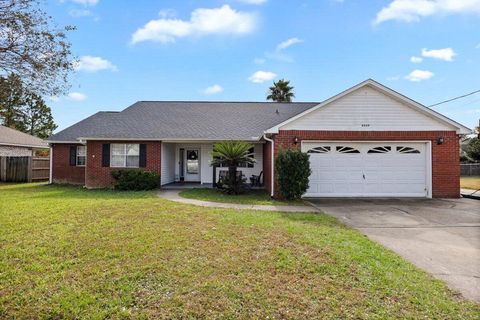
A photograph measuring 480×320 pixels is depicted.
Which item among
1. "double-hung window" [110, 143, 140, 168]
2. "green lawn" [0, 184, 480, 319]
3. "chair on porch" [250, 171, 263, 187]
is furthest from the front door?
"green lawn" [0, 184, 480, 319]

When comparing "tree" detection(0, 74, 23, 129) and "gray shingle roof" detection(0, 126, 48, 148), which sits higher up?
"gray shingle roof" detection(0, 126, 48, 148)

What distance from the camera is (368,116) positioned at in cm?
1169

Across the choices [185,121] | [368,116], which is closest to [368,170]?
[368,116]

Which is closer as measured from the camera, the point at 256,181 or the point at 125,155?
the point at 125,155

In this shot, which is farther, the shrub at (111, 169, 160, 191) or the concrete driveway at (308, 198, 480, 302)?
the shrub at (111, 169, 160, 191)

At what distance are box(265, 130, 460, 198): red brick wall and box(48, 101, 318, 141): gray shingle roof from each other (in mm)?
2829

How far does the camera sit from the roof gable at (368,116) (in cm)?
1164

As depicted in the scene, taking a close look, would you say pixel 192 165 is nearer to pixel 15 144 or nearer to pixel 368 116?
pixel 368 116

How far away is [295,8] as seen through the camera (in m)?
10.8

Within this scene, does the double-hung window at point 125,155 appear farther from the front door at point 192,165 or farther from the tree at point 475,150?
the tree at point 475,150

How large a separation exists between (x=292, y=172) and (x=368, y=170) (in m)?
3.71

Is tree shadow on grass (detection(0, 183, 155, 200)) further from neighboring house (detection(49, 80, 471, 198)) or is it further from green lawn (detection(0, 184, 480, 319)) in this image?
neighboring house (detection(49, 80, 471, 198))

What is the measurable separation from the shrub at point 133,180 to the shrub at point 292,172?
6.83 meters

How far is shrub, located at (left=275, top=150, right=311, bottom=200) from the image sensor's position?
10398 millimetres
